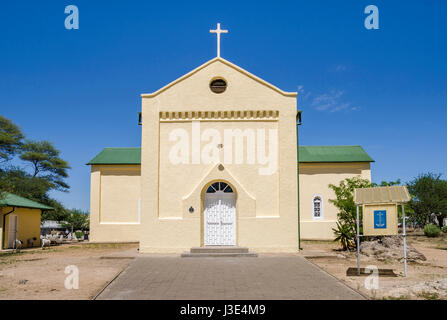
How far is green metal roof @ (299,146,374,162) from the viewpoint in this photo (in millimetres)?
28798

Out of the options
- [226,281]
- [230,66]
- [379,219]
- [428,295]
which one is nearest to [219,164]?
[230,66]

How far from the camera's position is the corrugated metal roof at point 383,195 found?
11.5 meters

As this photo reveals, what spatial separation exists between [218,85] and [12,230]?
15327 millimetres

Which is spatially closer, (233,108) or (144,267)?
(144,267)

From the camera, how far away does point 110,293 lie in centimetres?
930

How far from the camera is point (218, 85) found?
61.3ft

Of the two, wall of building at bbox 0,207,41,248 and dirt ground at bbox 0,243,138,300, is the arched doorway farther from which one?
wall of building at bbox 0,207,41,248

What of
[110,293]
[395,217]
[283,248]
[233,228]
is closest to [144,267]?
[110,293]

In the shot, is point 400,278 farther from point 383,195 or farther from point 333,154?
point 333,154

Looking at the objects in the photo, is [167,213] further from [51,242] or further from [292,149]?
[51,242]

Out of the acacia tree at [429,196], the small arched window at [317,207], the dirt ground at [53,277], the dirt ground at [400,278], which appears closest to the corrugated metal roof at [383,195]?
the dirt ground at [400,278]

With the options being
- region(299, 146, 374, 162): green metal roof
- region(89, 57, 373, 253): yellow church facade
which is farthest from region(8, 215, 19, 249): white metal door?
region(299, 146, 374, 162): green metal roof

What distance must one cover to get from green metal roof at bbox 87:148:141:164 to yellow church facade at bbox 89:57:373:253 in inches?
413

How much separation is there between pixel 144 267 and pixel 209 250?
158 inches
